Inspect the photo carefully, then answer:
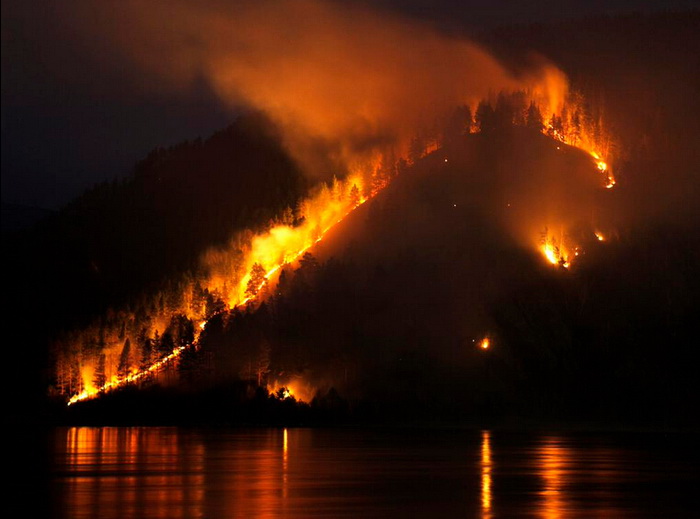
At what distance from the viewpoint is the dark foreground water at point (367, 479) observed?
56.0 m

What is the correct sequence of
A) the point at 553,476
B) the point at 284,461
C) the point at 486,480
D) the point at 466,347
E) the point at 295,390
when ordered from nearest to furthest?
the point at 486,480
the point at 553,476
the point at 284,461
the point at 466,347
the point at 295,390

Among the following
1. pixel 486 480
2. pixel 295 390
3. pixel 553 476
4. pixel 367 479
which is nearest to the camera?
pixel 367 479

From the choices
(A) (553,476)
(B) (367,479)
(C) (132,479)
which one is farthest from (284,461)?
(A) (553,476)

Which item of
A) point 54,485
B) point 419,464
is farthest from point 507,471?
point 54,485

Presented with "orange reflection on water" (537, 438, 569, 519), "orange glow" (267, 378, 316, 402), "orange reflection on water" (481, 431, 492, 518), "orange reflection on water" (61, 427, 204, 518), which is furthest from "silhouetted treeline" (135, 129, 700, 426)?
"orange reflection on water" (61, 427, 204, 518)

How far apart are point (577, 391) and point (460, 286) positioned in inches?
1099

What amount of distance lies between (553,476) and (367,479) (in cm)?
1377

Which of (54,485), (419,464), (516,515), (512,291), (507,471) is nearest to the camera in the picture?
(516,515)

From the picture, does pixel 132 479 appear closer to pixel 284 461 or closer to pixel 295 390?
pixel 284 461

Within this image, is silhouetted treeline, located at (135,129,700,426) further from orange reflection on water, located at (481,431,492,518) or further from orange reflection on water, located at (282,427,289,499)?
orange reflection on water, located at (481,431,492,518)

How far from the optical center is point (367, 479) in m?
71.6

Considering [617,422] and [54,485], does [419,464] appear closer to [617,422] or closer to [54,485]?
[54,485]

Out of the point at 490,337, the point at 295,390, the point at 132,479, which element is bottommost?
the point at 132,479

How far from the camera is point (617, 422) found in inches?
6860
